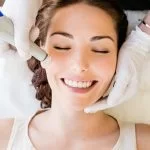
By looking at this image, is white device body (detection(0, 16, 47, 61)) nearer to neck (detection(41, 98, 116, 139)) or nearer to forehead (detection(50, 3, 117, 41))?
forehead (detection(50, 3, 117, 41))

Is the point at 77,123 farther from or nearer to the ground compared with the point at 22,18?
nearer to the ground

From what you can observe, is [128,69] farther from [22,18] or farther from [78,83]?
[22,18]

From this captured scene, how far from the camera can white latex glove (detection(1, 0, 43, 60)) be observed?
3.88 feet

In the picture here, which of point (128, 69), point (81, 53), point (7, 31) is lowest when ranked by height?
point (128, 69)

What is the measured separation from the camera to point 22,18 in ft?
4.00

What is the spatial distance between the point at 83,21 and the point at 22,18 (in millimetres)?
247

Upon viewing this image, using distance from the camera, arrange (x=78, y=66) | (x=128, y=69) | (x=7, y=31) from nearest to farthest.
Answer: (x=7, y=31) < (x=78, y=66) < (x=128, y=69)

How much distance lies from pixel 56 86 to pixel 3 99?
15.5 inches

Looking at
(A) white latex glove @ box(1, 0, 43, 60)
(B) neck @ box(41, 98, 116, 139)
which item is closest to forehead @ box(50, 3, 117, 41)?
(A) white latex glove @ box(1, 0, 43, 60)

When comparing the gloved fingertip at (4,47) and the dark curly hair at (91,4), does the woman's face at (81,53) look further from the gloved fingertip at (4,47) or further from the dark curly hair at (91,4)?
the gloved fingertip at (4,47)

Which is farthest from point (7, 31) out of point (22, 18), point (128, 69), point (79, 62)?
point (128, 69)

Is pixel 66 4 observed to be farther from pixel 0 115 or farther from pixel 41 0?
pixel 0 115

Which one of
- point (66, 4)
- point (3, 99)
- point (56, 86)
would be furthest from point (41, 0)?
point (3, 99)

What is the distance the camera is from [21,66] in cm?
172
